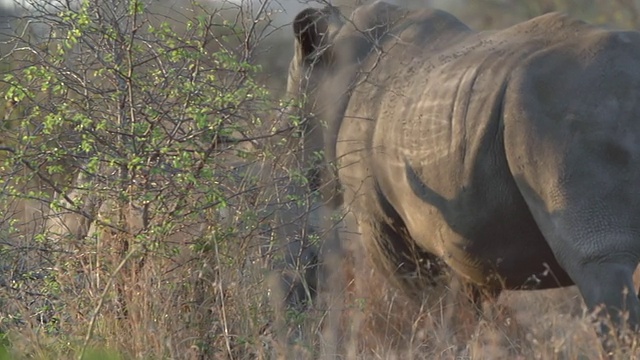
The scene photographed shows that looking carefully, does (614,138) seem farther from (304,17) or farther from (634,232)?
(304,17)

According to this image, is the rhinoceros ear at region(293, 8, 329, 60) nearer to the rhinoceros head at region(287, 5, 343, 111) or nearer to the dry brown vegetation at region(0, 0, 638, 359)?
the rhinoceros head at region(287, 5, 343, 111)

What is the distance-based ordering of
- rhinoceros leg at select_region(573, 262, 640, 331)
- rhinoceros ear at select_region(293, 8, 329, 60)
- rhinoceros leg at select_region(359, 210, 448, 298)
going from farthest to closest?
rhinoceros ear at select_region(293, 8, 329, 60) < rhinoceros leg at select_region(359, 210, 448, 298) < rhinoceros leg at select_region(573, 262, 640, 331)

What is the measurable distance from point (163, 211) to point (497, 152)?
1377 millimetres

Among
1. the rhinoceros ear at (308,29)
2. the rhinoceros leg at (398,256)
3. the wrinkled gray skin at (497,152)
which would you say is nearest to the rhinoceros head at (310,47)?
the rhinoceros ear at (308,29)

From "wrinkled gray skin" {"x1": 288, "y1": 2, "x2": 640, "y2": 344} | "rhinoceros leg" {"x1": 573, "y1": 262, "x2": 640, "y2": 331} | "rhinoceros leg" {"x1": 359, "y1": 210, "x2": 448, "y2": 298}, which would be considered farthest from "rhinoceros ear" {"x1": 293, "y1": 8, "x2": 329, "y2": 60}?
"rhinoceros leg" {"x1": 573, "y1": 262, "x2": 640, "y2": 331}

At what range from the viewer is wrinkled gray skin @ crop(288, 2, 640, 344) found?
5.23 m

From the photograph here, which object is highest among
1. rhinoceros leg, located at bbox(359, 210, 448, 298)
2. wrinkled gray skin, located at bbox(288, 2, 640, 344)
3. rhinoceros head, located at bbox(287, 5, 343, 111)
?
rhinoceros head, located at bbox(287, 5, 343, 111)

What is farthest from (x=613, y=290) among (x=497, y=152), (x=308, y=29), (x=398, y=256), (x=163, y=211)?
(x=308, y=29)

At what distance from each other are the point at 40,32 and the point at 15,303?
49.8 inches

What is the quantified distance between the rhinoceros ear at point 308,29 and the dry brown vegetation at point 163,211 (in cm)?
154

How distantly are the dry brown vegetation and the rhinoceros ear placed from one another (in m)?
1.54

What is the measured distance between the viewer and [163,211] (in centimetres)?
573

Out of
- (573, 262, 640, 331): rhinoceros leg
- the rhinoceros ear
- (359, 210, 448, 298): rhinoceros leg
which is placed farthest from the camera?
the rhinoceros ear

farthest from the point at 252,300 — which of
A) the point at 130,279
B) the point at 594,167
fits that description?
the point at 594,167
